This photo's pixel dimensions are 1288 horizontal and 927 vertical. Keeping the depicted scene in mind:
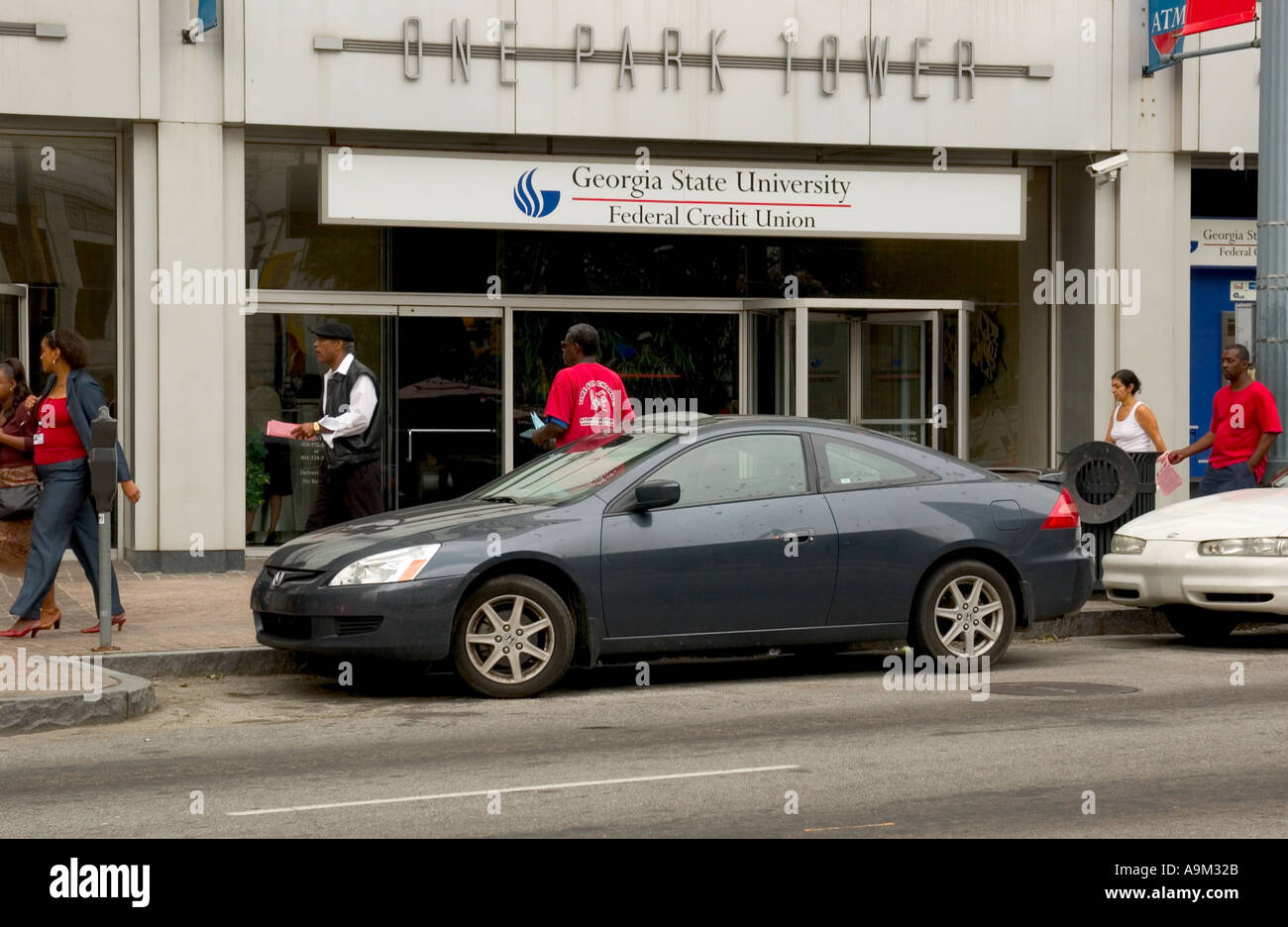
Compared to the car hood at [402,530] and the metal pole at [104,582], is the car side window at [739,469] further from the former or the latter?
the metal pole at [104,582]

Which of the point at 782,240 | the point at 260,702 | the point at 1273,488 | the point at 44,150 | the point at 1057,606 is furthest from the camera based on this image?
the point at 782,240

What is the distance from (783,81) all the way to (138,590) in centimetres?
717

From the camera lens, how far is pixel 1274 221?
14.1 m

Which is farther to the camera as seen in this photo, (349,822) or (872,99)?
(872,99)

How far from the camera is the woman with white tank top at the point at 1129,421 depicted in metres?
14.0

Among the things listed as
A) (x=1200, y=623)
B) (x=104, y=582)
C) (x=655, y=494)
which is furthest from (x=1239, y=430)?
(x=104, y=582)

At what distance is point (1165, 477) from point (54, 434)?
7958 millimetres

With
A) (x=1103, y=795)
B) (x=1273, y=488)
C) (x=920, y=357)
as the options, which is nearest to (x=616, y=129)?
(x=920, y=357)

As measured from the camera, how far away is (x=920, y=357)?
17.1 meters

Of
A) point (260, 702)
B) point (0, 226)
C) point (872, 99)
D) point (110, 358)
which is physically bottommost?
point (260, 702)

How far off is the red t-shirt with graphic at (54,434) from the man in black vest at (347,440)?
4.51 feet

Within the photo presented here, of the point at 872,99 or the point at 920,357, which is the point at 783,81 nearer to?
the point at 872,99

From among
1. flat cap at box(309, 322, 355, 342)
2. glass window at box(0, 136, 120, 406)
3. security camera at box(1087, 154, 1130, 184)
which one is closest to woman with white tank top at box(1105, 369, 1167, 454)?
security camera at box(1087, 154, 1130, 184)

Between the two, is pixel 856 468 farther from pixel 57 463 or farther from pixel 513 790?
pixel 57 463
